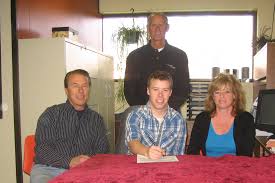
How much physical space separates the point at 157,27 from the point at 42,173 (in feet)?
5.02

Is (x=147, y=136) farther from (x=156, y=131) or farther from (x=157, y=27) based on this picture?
(x=157, y=27)

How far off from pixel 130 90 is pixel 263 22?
3246 mm

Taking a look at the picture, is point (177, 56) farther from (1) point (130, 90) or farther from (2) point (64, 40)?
(2) point (64, 40)

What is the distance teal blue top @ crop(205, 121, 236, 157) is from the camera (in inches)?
92.2

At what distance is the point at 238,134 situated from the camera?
236 cm

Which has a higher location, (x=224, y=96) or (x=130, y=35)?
(x=130, y=35)

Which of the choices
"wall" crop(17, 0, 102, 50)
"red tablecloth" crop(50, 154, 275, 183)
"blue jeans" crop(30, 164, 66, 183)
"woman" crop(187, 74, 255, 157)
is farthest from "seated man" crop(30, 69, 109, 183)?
"wall" crop(17, 0, 102, 50)

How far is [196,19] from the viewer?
552 cm

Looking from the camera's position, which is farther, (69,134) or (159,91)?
(69,134)

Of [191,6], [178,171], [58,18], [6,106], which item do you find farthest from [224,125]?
[191,6]

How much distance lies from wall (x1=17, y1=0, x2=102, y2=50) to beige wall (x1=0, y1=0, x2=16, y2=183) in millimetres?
135

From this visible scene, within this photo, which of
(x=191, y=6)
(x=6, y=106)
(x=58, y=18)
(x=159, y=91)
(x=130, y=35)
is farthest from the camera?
(x=191, y=6)


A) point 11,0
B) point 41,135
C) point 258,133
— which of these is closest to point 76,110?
point 41,135

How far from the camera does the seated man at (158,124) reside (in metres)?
2.14
